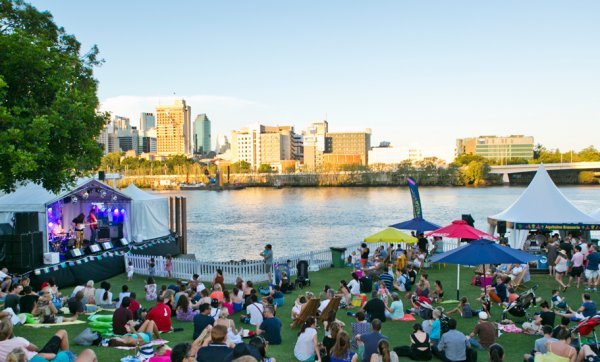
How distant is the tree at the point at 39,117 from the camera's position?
12742 millimetres

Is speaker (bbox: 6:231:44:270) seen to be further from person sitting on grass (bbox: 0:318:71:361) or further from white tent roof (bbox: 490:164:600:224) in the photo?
white tent roof (bbox: 490:164:600:224)

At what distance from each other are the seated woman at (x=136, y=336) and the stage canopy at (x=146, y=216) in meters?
14.5

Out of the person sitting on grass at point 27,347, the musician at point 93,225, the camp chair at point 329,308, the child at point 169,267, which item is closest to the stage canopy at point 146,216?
the musician at point 93,225

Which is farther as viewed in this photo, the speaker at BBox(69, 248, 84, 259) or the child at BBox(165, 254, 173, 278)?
the child at BBox(165, 254, 173, 278)

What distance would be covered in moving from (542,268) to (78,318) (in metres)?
15.8

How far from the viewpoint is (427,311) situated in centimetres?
1209

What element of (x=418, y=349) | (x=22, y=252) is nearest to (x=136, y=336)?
(x=418, y=349)

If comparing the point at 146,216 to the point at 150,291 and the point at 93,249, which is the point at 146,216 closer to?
the point at 93,249

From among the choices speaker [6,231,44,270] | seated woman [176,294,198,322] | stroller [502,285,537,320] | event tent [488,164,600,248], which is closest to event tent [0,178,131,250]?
speaker [6,231,44,270]

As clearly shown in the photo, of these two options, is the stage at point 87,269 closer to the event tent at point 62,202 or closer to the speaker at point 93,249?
the speaker at point 93,249

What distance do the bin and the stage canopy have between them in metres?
9.54

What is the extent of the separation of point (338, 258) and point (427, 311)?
9.48 metres

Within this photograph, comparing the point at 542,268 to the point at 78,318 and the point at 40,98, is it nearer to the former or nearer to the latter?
the point at 78,318

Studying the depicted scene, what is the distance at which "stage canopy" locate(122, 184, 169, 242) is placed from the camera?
24.5 metres
